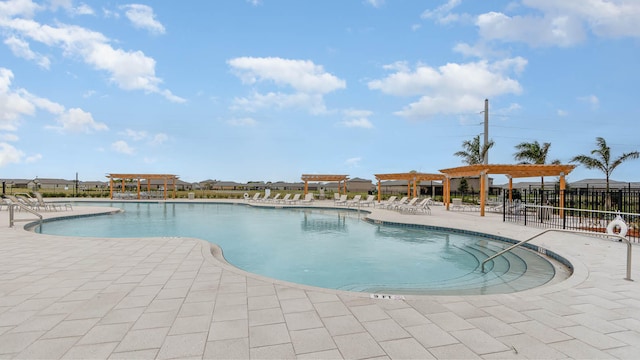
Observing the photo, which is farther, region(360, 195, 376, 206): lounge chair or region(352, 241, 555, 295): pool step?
region(360, 195, 376, 206): lounge chair

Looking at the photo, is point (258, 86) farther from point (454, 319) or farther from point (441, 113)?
point (454, 319)

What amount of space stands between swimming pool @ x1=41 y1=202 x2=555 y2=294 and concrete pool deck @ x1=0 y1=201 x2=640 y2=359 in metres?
1.50

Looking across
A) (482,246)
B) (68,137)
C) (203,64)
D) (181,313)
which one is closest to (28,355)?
(181,313)

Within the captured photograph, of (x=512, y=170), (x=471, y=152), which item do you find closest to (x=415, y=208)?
(x=512, y=170)

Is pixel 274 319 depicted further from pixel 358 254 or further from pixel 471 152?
pixel 471 152

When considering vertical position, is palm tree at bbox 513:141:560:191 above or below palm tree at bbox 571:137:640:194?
above

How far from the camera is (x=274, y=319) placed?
2799 millimetres

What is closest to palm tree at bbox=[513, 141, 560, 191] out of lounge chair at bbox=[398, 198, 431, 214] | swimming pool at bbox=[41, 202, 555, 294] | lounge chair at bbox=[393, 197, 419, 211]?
lounge chair at bbox=[398, 198, 431, 214]

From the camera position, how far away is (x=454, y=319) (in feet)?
9.30

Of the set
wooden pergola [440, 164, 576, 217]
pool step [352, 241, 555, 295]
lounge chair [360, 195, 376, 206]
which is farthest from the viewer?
lounge chair [360, 195, 376, 206]

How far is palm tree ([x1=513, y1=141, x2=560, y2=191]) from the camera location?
19969 mm

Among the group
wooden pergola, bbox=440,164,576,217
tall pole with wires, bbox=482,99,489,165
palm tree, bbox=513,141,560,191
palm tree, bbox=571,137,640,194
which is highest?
tall pole with wires, bbox=482,99,489,165

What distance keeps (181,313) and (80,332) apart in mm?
756

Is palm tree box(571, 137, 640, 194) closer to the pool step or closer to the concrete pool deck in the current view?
the pool step
